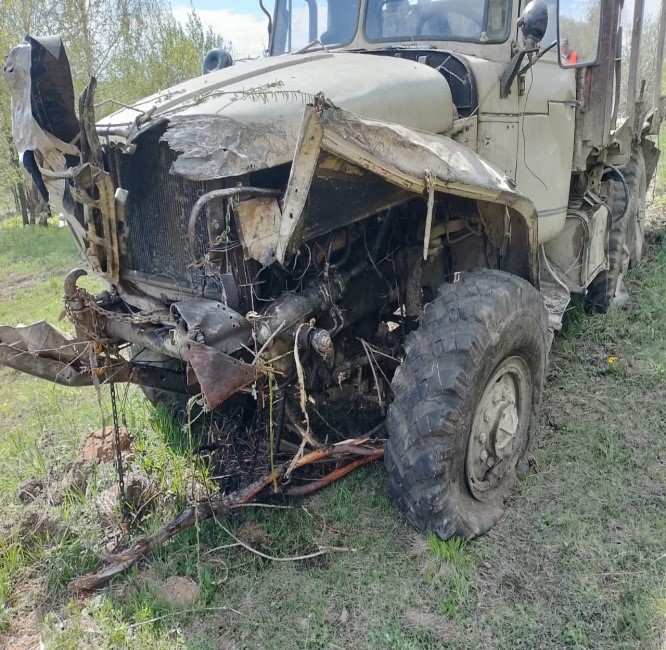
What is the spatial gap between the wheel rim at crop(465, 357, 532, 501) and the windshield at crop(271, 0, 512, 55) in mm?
1908

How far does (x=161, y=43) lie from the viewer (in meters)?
17.2

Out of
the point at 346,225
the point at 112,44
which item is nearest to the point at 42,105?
the point at 346,225

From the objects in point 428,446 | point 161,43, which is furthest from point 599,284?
point 161,43

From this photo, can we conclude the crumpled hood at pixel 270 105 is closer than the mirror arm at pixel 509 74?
Yes

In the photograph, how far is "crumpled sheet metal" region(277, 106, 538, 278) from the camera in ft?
7.82

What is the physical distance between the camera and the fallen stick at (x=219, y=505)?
290cm

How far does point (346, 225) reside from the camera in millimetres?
3004

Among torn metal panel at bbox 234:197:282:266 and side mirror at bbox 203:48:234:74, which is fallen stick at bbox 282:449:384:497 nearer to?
torn metal panel at bbox 234:197:282:266

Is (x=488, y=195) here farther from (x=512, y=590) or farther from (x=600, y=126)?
(x=600, y=126)

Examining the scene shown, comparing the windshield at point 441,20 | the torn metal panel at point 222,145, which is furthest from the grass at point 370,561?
the windshield at point 441,20

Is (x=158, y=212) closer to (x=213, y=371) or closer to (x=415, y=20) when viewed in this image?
(x=213, y=371)

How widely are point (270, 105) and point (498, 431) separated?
1811 millimetres

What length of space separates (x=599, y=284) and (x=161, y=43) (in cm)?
1519

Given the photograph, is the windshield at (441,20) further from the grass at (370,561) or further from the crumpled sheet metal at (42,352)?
the crumpled sheet metal at (42,352)
